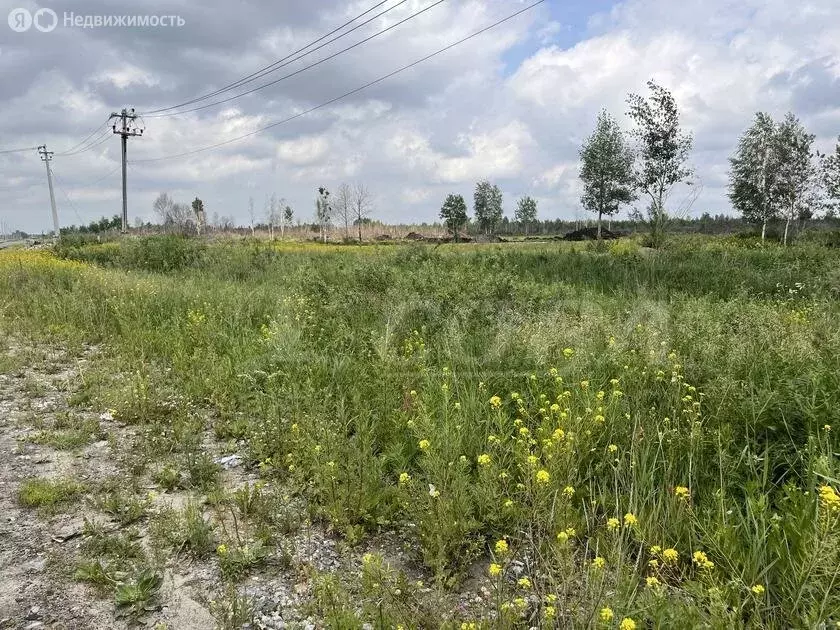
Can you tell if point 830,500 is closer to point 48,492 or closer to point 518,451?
point 518,451

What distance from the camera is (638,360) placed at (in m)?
4.32

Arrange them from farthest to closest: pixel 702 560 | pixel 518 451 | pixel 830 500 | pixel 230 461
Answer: pixel 230 461
pixel 518 451
pixel 702 560
pixel 830 500

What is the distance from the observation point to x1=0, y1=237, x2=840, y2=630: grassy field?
2.30 metres

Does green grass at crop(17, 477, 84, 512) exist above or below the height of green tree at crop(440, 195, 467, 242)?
below

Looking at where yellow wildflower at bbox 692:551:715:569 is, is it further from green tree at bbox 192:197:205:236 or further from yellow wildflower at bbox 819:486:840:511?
green tree at bbox 192:197:205:236

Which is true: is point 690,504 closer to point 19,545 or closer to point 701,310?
point 19,545

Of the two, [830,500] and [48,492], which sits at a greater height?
[830,500]

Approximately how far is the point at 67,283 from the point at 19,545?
35.0 feet

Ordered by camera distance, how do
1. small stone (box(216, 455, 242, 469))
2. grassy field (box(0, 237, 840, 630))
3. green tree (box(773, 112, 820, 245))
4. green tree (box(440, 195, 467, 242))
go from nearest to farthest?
grassy field (box(0, 237, 840, 630)) < small stone (box(216, 455, 242, 469)) < green tree (box(773, 112, 820, 245)) < green tree (box(440, 195, 467, 242))

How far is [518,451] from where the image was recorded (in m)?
3.21

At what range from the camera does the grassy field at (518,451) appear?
2299 mm

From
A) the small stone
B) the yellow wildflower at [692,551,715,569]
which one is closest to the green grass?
the small stone

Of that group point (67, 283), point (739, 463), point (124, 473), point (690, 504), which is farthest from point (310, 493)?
point (67, 283)

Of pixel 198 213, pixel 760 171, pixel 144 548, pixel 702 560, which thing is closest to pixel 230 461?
pixel 144 548
